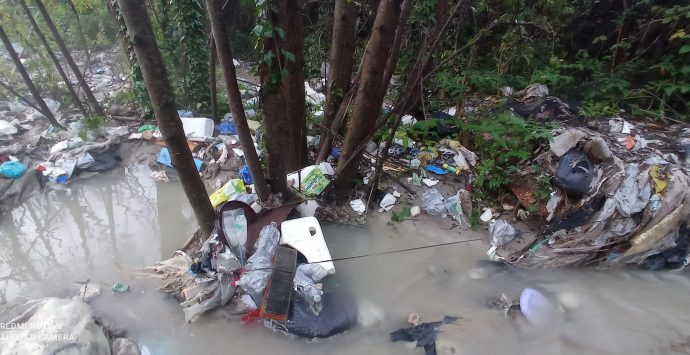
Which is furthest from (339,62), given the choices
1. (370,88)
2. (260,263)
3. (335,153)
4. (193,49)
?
(193,49)

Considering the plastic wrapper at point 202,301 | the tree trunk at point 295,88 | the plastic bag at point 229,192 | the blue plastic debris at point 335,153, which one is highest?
the tree trunk at point 295,88

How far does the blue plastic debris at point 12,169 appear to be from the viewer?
3.82 meters

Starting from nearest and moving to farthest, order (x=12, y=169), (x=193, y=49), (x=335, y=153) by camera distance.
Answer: (x=335, y=153) → (x=12, y=169) → (x=193, y=49)

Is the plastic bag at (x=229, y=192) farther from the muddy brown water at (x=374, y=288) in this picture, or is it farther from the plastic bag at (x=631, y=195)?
the plastic bag at (x=631, y=195)

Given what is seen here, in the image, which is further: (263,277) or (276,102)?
(276,102)

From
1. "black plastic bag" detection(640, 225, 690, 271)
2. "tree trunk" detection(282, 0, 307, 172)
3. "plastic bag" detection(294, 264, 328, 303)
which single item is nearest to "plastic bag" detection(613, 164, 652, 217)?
"black plastic bag" detection(640, 225, 690, 271)

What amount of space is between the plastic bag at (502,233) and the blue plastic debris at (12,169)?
16.2 ft

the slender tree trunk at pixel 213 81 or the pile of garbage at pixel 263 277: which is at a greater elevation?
the slender tree trunk at pixel 213 81

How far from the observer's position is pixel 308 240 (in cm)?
268

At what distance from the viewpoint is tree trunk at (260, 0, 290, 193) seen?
2.29 m

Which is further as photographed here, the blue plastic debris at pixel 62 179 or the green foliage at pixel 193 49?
the green foliage at pixel 193 49

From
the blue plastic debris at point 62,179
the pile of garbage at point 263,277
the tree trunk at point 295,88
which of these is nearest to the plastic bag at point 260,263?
the pile of garbage at point 263,277

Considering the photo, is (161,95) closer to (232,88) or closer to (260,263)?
(232,88)

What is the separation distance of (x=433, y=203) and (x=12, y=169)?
4.49 m
